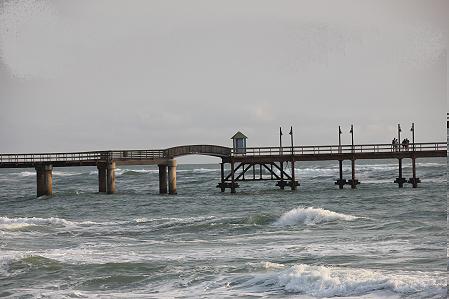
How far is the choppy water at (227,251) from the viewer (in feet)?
65.2

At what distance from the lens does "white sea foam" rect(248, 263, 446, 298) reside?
18719mm

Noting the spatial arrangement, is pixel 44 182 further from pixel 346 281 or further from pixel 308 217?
pixel 346 281

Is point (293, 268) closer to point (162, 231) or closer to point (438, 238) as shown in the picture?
point (438, 238)

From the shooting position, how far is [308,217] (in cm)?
3603

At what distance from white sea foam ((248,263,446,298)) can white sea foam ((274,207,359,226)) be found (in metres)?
13.8

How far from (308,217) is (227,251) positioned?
10.6 metres

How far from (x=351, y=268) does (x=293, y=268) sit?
1.57 m

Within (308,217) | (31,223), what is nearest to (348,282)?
(308,217)

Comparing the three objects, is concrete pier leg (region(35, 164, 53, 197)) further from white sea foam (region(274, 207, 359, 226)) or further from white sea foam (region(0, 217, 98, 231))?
white sea foam (region(274, 207, 359, 226))

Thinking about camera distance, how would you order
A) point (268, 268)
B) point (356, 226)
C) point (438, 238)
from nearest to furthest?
point (268, 268), point (438, 238), point (356, 226)

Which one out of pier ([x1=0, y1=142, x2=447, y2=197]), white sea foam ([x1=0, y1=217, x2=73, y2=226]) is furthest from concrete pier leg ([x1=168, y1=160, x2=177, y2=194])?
white sea foam ([x1=0, y1=217, x2=73, y2=226])

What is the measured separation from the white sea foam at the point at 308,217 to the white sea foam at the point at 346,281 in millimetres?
13760

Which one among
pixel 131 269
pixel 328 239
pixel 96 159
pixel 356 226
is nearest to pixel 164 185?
pixel 96 159

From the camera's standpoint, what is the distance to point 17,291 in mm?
20391
